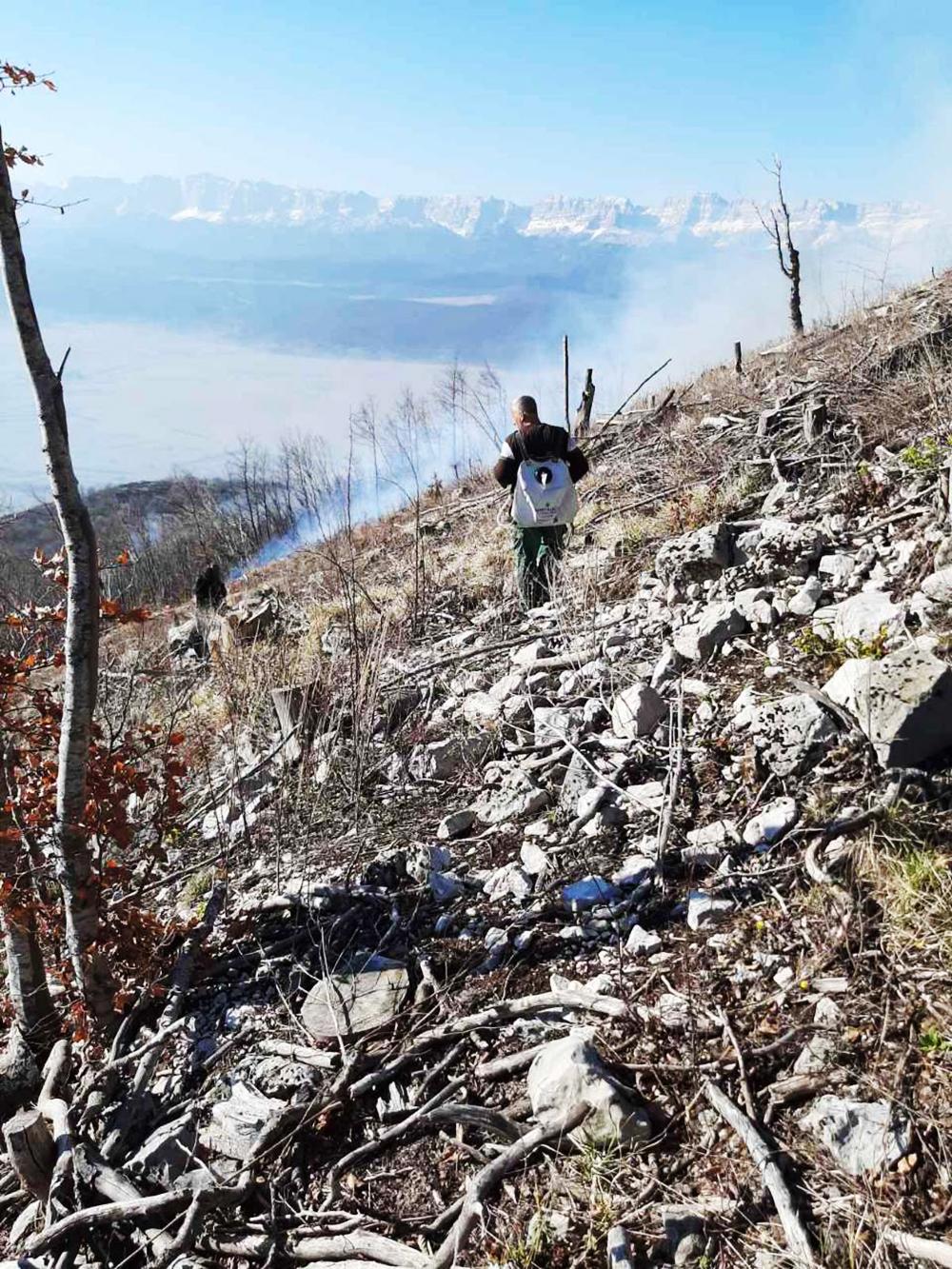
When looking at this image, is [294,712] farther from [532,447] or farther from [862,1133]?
[862,1133]

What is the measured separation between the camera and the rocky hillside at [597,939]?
6.43 ft

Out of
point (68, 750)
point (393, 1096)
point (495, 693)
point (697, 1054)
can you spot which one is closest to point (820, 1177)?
point (697, 1054)

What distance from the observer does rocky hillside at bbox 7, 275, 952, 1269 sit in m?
1.96

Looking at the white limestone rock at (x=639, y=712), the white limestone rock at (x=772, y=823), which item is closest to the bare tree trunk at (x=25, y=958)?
the white limestone rock at (x=639, y=712)

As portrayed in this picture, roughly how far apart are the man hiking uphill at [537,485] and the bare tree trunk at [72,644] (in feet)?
10.5

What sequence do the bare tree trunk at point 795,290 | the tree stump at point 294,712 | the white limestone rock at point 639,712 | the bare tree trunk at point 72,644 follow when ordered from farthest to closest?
the bare tree trunk at point 795,290 → the tree stump at point 294,712 → the white limestone rock at point 639,712 → the bare tree trunk at point 72,644

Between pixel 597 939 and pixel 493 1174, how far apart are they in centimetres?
86

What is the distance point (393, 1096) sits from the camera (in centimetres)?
247

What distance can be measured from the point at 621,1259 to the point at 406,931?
147 centimetres

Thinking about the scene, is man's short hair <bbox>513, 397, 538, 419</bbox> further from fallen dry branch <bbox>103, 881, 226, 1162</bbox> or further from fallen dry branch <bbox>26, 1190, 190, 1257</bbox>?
fallen dry branch <bbox>26, 1190, 190, 1257</bbox>

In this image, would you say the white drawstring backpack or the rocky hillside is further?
the white drawstring backpack

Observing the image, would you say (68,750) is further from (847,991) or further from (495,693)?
(847,991)

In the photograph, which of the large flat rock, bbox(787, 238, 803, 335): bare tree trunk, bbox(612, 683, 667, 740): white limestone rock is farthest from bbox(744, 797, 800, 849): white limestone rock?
bbox(787, 238, 803, 335): bare tree trunk

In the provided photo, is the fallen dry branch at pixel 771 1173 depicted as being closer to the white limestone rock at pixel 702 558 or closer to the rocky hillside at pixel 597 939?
the rocky hillside at pixel 597 939
